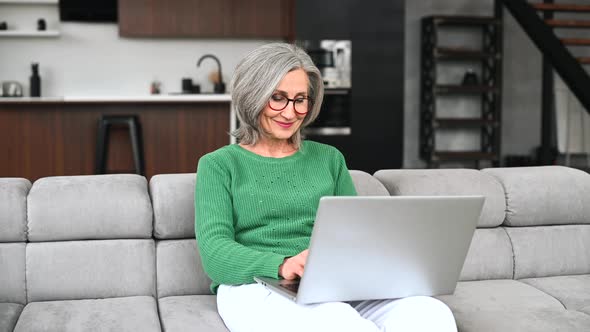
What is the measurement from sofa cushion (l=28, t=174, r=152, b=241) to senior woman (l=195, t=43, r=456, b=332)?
1.35ft

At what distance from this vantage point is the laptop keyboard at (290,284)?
1.80m

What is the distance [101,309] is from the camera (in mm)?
2234

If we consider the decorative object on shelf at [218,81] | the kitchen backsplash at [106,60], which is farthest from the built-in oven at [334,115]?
the kitchen backsplash at [106,60]

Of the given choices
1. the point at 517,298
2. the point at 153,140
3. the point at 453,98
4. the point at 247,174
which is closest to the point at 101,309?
the point at 247,174

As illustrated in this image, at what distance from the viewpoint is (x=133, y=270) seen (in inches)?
95.3

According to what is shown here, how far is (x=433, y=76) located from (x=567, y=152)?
1.49m

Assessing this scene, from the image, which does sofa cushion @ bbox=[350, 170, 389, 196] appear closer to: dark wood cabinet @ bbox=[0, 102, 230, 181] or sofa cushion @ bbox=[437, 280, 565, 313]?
sofa cushion @ bbox=[437, 280, 565, 313]

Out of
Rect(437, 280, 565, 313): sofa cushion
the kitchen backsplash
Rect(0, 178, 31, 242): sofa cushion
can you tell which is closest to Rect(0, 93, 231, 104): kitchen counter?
the kitchen backsplash

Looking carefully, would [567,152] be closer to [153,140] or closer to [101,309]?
[153,140]

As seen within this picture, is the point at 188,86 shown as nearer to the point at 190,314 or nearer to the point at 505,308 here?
the point at 190,314

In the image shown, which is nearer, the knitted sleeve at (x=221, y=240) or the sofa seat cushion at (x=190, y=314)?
the knitted sleeve at (x=221, y=240)

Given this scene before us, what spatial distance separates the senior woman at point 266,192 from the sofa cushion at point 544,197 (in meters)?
0.80

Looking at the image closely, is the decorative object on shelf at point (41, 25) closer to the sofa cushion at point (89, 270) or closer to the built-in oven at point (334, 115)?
the built-in oven at point (334, 115)

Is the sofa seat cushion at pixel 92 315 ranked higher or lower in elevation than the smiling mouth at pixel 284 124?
lower
